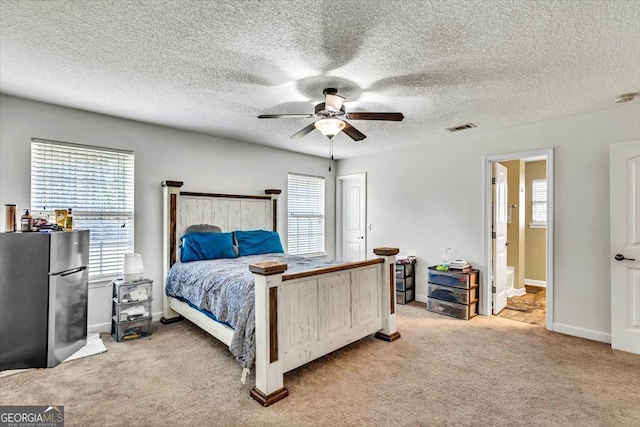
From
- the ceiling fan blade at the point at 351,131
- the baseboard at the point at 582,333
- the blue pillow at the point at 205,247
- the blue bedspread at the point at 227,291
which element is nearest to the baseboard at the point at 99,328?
the blue bedspread at the point at 227,291

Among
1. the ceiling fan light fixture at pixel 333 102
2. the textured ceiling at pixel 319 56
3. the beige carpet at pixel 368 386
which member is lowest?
the beige carpet at pixel 368 386

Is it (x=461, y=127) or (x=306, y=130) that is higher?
(x=461, y=127)

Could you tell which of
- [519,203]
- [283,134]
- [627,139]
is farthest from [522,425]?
[519,203]

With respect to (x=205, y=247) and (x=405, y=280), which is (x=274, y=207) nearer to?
(x=205, y=247)

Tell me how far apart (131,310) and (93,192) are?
54.8 inches

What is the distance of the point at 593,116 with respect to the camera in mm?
3387

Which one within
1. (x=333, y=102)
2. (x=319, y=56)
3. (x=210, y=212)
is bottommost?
(x=210, y=212)

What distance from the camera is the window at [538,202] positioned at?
593 cm

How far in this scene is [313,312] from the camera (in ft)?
8.66

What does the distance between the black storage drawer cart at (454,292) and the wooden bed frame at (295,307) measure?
1244mm

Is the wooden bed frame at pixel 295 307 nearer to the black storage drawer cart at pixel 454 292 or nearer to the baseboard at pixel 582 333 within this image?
the black storage drawer cart at pixel 454 292

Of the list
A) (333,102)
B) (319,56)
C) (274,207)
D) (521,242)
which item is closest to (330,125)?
(333,102)

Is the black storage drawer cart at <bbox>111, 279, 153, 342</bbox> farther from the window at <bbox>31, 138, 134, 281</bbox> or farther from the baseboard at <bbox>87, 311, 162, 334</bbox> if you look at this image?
A: the window at <bbox>31, 138, 134, 281</bbox>

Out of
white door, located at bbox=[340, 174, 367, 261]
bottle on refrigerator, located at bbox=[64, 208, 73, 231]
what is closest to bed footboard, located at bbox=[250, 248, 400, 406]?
bottle on refrigerator, located at bbox=[64, 208, 73, 231]
